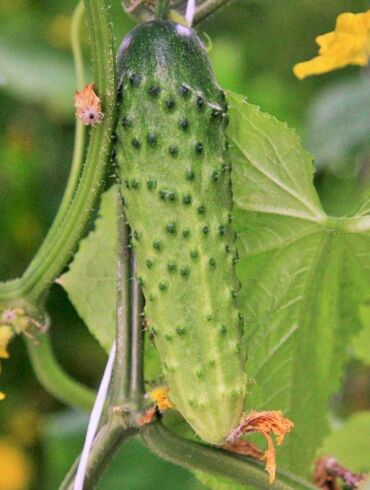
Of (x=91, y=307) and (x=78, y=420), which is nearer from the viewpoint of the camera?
(x=91, y=307)

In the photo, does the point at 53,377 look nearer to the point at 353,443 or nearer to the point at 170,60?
the point at 353,443

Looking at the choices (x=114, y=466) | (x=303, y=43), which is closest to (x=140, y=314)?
(x=114, y=466)

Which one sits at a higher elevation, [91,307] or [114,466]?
[91,307]

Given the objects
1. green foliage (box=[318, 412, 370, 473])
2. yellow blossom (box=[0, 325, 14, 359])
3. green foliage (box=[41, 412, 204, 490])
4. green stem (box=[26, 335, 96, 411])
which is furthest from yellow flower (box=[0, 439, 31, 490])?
yellow blossom (box=[0, 325, 14, 359])

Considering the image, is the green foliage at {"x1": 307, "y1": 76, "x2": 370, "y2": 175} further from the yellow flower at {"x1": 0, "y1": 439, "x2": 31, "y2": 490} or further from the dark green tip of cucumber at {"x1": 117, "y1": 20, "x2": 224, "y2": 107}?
the yellow flower at {"x1": 0, "y1": 439, "x2": 31, "y2": 490}

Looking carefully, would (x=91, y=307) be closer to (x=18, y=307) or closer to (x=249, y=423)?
(x=18, y=307)

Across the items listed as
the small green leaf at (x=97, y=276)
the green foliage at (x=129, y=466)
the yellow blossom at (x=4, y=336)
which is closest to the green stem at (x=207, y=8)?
the small green leaf at (x=97, y=276)

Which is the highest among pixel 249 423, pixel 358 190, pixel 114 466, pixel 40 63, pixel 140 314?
pixel 40 63
